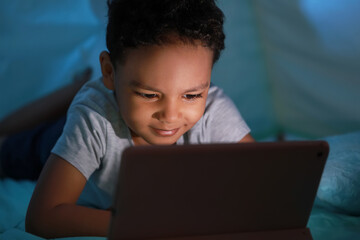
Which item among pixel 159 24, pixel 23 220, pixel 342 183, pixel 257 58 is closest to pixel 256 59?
pixel 257 58

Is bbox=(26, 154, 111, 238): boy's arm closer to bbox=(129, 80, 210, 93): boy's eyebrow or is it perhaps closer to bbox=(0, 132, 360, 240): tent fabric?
bbox=(0, 132, 360, 240): tent fabric

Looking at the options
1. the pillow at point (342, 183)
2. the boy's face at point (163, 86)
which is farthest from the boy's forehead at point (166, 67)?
the pillow at point (342, 183)

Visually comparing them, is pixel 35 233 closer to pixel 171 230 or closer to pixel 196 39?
pixel 171 230

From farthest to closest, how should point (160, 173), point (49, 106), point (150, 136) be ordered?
point (49, 106), point (150, 136), point (160, 173)

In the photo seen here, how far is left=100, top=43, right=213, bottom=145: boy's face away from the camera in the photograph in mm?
738

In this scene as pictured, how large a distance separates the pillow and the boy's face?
36 centimetres

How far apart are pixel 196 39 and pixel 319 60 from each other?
2.29 feet

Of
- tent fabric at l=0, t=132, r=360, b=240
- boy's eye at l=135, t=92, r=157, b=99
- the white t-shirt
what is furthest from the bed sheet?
boy's eye at l=135, t=92, r=157, b=99

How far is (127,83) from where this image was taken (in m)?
0.78

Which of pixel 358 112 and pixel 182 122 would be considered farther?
pixel 358 112

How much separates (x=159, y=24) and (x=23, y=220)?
1.95 ft

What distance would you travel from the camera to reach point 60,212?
0.79 metres

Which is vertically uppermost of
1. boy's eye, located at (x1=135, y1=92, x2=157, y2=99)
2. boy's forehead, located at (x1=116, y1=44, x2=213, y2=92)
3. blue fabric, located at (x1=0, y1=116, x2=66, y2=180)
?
boy's forehead, located at (x1=116, y1=44, x2=213, y2=92)

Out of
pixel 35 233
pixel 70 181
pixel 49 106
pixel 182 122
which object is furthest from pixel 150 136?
pixel 49 106
